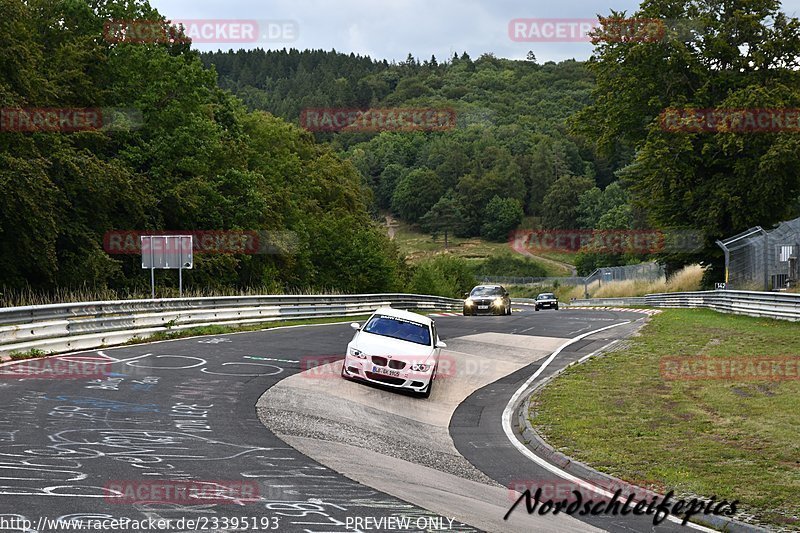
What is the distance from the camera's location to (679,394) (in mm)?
16156

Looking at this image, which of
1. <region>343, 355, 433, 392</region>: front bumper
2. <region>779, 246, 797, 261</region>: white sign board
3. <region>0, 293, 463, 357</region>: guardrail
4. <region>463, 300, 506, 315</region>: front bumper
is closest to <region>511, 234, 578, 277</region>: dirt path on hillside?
<region>463, 300, 506, 315</region>: front bumper

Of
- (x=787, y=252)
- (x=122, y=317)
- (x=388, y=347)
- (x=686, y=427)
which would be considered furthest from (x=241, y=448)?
(x=787, y=252)

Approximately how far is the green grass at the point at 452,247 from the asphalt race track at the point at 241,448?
435 feet

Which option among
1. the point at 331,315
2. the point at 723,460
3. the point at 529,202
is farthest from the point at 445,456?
the point at 529,202

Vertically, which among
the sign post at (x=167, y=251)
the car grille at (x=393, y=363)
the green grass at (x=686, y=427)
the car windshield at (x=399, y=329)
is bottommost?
the green grass at (x=686, y=427)

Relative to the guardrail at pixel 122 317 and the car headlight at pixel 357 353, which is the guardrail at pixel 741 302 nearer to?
the guardrail at pixel 122 317

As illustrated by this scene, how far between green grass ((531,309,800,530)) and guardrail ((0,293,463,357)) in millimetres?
9818

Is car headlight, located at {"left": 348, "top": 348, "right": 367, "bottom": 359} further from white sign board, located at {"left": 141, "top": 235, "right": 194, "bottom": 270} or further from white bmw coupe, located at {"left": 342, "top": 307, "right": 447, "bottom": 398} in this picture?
white sign board, located at {"left": 141, "top": 235, "right": 194, "bottom": 270}

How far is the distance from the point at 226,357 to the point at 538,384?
674 centimetres

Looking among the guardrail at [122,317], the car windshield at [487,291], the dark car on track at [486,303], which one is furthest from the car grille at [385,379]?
the car windshield at [487,291]

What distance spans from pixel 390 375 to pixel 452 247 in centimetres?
15979

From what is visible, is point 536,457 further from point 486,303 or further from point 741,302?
point 486,303

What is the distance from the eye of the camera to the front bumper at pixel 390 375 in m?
16.4

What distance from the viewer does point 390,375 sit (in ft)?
53.9
